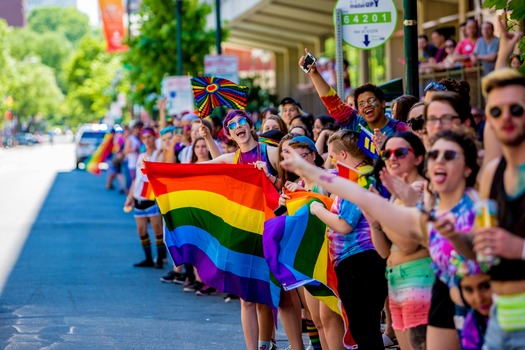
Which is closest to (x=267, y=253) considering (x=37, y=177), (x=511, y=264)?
(x=511, y=264)

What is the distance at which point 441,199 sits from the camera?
5.13 m

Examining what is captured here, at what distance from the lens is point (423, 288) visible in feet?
19.1

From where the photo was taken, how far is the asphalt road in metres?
9.75

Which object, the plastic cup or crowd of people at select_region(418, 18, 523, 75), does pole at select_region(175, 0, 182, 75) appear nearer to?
crowd of people at select_region(418, 18, 523, 75)

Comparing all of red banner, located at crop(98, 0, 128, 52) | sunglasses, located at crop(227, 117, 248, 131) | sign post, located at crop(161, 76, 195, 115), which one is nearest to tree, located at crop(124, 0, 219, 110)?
sign post, located at crop(161, 76, 195, 115)

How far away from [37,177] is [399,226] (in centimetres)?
3839

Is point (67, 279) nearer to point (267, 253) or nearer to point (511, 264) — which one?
point (267, 253)

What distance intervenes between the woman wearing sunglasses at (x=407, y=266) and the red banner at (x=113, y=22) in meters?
45.1

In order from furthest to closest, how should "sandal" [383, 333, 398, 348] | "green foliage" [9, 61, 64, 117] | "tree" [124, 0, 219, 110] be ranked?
1. "green foliage" [9, 61, 64, 117]
2. "tree" [124, 0, 219, 110]
3. "sandal" [383, 333, 398, 348]

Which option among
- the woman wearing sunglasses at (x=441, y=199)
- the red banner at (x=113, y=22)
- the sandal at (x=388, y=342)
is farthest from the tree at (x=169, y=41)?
the woman wearing sunglasses at (x=441, y=199)

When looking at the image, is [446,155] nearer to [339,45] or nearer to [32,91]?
[339,45]

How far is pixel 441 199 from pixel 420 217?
247 millimetres

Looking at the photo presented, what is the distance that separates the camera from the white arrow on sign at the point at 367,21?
1084 cm

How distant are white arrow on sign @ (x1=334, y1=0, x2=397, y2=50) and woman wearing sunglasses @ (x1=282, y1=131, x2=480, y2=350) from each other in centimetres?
581
